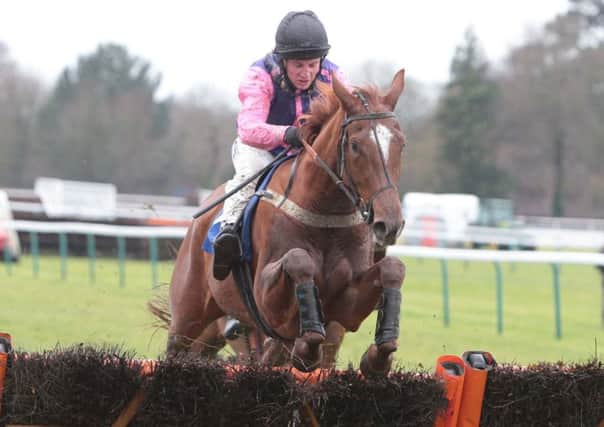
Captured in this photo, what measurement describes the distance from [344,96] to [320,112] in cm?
37

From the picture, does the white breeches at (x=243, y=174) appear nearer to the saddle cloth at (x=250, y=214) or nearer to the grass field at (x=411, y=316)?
the saddle cloth at (x=250, y=214)

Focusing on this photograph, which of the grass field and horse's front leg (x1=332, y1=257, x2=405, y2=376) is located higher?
horse's front leg (x1=332, y1=257, x2=405, y2=376)

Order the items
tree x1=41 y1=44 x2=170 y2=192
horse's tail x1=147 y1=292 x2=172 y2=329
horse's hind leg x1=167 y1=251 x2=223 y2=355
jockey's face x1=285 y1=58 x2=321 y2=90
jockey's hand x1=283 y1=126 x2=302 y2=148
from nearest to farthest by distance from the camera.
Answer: jockey's hand x1=283 y1=126 x2=302 y2=148 → jockey's face x1=285 y1=58 x2=321 y2=90 → horse's hind leg x1=167 y1=251 x2=223 y2=355 → horse's tail x1=147 y1=292 x2=172 y2=329 → tree x1=41 y1=44 x2=170 y2=192

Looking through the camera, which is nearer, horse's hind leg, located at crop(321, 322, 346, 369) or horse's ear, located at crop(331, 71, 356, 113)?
horse's ear, located at crop(331, 71, 356, 113)

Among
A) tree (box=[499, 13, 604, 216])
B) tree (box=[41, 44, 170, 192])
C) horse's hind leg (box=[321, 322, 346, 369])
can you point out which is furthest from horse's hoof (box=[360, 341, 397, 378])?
tree (box=[499, 13, 604, 216])

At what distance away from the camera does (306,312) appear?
4270 mm

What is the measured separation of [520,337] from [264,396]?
6695 mm

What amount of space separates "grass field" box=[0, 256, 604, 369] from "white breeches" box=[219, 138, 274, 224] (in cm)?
95

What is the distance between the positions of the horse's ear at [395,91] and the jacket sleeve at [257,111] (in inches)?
29.4

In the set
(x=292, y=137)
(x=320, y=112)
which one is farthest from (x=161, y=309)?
(x=320, y=112)

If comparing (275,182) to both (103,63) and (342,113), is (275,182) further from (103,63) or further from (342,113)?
(103,63)

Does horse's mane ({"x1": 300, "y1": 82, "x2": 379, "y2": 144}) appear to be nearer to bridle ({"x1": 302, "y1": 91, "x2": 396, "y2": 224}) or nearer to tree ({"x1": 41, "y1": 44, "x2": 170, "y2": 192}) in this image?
bridle ({"x1": 302, "y1": 91, "x2": 396, "y2": 224})

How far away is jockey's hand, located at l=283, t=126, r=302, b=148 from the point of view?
4961mm

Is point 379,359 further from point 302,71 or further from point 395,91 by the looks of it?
point 302,71
